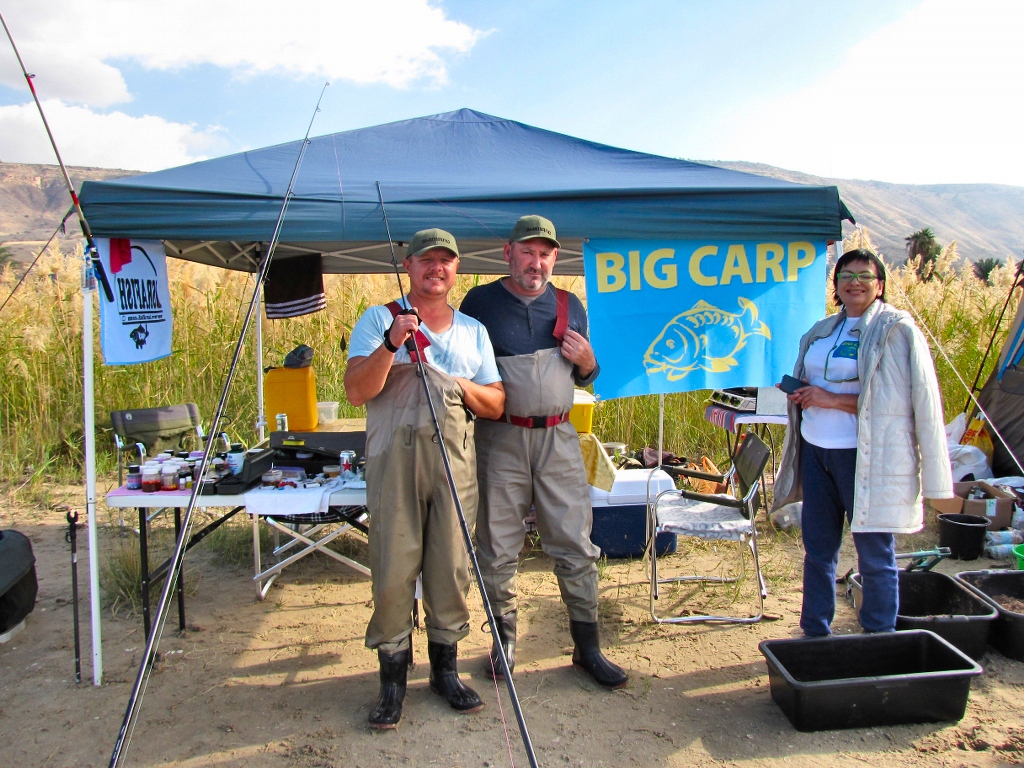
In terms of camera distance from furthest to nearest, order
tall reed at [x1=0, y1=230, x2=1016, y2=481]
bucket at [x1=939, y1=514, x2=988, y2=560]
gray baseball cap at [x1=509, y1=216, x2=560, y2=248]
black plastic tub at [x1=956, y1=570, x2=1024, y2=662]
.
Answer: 1. tall reed at [x1=0, y1=230, x2=1016, y2=481]
2. bucket at [x1=939, y1=514, x2=988, y2=560]
3. black plastic tub at [x1=956, y1=570, x2=1024, y2=662]
4. gray baseball cap at [x1=509, y1=216, x2=560, y2=248]

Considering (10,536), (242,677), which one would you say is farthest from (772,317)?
(10,536)

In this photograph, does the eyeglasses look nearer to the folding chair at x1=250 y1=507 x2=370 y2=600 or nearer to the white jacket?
the white jacket

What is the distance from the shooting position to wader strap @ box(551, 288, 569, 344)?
9.85 feet

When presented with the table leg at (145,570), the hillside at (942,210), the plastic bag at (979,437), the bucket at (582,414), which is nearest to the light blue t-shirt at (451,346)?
the table leg at (145,570)

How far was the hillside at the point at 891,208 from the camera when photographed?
47.3m

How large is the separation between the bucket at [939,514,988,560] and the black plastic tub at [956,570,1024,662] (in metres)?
1.07

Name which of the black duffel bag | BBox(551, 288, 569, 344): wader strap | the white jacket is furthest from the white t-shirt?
the black duffel bag

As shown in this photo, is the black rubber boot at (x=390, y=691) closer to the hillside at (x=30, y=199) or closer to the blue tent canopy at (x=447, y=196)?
the blue tent canopy at (x=447, y=196)

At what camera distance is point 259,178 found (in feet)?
11.2

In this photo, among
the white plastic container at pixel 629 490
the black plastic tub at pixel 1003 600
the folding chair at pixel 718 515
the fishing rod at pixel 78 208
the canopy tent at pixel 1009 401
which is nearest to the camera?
the fishing rod at pixel 78 208

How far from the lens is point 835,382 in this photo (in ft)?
9.84

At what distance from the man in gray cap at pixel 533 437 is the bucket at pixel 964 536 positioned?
10.3ft

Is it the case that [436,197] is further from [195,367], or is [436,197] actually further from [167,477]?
[195,367]

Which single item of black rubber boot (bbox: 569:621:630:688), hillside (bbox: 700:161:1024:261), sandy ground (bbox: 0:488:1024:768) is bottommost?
sandy ground (bbox: 0:488:1024:768)
